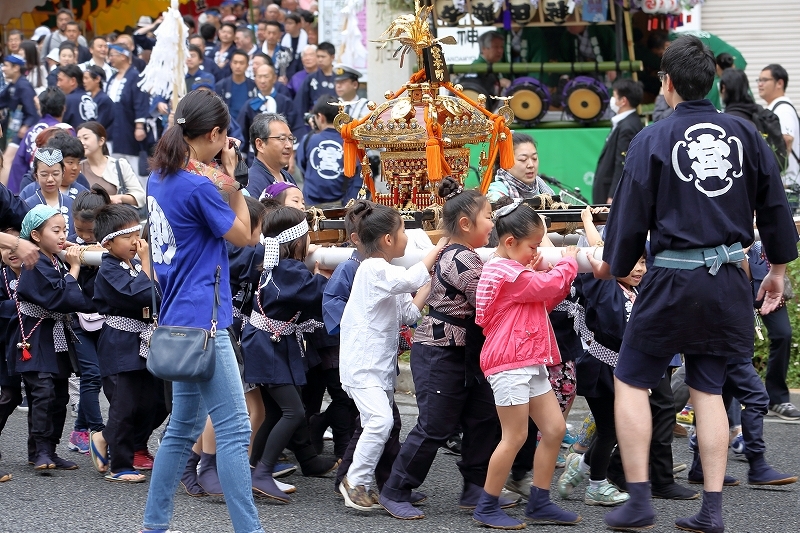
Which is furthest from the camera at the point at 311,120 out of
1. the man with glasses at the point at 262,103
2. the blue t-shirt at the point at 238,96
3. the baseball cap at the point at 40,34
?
the baseball cap at the point at 40,34

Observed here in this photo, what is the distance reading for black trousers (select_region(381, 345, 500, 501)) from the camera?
5.14m

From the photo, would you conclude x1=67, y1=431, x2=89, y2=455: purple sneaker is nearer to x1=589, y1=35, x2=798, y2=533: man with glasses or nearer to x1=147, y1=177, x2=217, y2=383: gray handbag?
x1=147, y1=177, x2=217, y2=383: gray handbag

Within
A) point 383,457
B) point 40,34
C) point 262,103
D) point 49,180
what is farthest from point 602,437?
point 40,34

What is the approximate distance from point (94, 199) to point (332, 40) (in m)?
9.00

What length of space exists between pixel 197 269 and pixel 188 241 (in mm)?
114

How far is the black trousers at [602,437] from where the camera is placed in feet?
17.6

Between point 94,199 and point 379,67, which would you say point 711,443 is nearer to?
point 94,199

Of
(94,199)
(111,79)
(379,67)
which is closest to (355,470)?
(94,199)

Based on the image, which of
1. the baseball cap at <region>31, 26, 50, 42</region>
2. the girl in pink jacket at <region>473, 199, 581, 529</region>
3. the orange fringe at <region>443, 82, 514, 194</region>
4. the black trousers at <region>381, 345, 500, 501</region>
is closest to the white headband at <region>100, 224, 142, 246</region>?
the black trousers at <region>381, 345, 500, 501</region>

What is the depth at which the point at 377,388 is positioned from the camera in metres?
5.23

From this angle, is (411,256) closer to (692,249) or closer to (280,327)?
(280,327)

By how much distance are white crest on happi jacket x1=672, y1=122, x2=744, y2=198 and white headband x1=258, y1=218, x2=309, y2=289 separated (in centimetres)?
191

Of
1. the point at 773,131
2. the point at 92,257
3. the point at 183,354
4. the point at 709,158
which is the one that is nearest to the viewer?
the point at 183,354

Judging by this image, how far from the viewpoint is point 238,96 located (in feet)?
42.5
